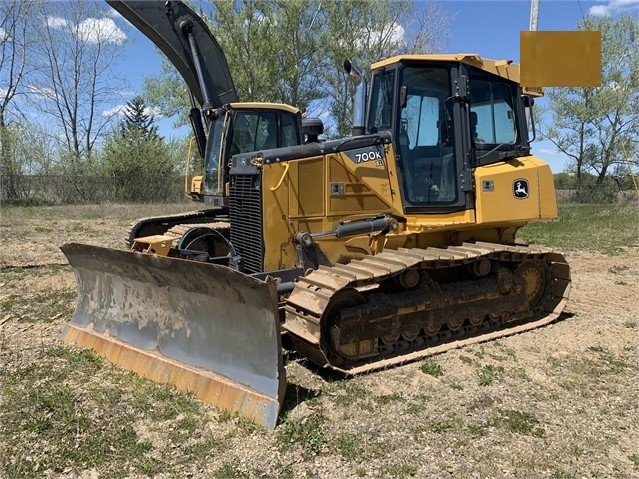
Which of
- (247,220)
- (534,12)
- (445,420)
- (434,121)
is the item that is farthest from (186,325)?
(534,12)

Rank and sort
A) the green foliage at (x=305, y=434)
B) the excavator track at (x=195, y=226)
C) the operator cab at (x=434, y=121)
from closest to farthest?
the green foliage at (x=305, y=434), the operator cab at (x=434, y=121), the excavator track at (x=195, y=226)

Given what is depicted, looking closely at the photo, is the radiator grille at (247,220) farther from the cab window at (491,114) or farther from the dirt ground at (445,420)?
the cab window at (491,114)

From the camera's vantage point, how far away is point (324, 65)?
1053 inches

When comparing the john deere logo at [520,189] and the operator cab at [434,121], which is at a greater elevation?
the operator cab at [434,121]

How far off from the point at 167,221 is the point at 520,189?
576 cm

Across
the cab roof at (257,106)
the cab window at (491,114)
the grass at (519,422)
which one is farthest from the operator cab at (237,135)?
the grass at (519,422)

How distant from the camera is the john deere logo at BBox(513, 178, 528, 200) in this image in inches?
247

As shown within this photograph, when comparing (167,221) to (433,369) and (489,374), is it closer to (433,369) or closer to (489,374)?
(433,369)

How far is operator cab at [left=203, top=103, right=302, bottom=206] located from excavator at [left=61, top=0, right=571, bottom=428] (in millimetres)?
2119

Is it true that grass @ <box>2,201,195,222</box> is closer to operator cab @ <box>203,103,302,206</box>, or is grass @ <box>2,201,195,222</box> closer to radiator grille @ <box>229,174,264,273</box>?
operator cab @ <box>203,103,302,206</box>

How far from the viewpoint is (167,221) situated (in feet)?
30.7

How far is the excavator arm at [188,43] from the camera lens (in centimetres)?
877

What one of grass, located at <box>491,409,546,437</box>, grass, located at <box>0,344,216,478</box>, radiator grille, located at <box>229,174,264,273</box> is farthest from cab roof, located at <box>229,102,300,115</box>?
grass, located at <box>491,409,546,437</box>

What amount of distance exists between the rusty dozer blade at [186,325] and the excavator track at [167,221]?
9.58ft
